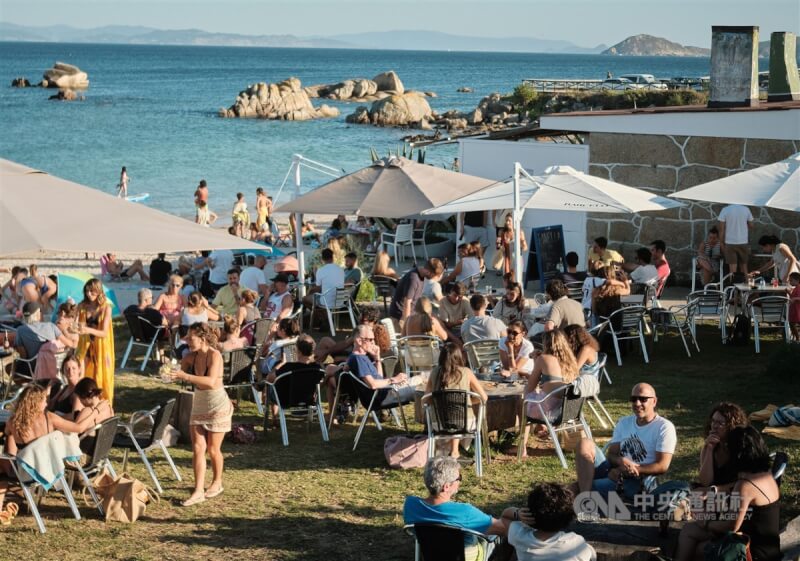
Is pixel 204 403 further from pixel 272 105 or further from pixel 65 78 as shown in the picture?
pixel 65 78

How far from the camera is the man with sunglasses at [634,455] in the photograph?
670cm

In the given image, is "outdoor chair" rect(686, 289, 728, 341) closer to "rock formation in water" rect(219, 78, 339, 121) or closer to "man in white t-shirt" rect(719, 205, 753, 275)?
"man in white t-shirt" rect(719, 205, 753, 275)

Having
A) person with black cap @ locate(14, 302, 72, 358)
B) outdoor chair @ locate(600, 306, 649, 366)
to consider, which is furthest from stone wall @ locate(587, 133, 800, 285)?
person with black cap @ locate(14, 302, 72, 358)

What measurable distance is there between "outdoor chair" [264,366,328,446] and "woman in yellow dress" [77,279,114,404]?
5.49 ft

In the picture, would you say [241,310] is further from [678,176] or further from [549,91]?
[549,91]

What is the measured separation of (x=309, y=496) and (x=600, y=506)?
2.43 meters

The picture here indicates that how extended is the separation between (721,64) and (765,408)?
8.26m

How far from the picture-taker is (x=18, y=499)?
25.0 ft

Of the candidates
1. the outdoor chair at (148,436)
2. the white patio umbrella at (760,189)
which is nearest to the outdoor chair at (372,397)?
the outdoor chair at (148,436)

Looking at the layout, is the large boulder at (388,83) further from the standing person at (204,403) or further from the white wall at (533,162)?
the standing person at (204,403)

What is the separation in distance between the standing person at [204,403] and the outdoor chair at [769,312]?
707 centimetres

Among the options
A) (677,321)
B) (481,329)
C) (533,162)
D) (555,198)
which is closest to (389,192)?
(555,198)

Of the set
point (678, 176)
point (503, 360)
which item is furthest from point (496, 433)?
point (678, 176)

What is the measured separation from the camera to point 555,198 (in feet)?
41.1
